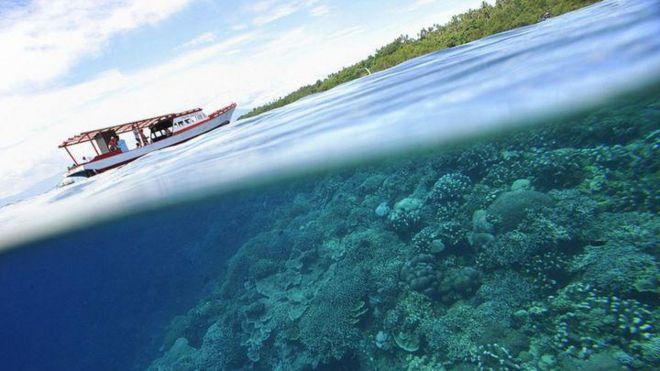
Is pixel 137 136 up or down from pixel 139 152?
up

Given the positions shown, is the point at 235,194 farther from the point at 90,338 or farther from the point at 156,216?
the point at 90,338

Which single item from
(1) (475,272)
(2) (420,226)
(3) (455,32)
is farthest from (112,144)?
(3) (455,32)

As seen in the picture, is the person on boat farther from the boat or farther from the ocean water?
the ocean water

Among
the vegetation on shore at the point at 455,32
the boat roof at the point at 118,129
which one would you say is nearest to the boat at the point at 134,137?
the boat roof at the point at 118,129

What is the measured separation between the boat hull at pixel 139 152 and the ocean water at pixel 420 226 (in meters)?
3.02

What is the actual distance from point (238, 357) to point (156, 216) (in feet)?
40.5

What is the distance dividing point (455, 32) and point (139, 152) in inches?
928

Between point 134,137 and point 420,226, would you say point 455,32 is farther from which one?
point 134,137

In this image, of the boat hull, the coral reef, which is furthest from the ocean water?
the boat hull

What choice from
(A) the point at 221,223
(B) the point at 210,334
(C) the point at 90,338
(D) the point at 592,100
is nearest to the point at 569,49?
(D) the point at 592,100

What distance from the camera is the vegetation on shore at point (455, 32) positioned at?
20261mm

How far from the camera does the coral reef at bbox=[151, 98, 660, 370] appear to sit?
198 inches

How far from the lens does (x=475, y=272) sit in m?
6.54

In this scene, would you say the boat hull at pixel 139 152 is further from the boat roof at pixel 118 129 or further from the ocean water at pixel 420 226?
the ocean water at pixel 420 226
